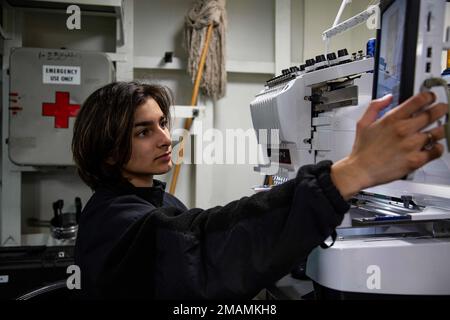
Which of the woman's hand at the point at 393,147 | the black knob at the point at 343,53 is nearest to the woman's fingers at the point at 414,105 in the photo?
the woman's hand at the point at 393,147

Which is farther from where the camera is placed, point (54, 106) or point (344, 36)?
point (344, 36)

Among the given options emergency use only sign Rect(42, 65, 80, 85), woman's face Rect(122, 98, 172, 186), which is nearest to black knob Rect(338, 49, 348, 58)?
woman's face Rect(122, 98, 172, 186)

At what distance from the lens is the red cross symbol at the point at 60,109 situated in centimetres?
177

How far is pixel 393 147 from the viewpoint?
0.44m

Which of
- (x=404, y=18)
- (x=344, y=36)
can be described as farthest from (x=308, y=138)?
(x=344, y=36)

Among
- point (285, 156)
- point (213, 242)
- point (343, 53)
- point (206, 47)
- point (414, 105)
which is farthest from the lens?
point (206, 47)

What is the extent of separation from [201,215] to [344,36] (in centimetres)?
198

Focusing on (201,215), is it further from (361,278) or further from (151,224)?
(361,278)

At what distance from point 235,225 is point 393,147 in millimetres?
232

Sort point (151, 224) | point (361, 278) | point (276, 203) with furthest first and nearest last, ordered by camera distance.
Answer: point (361, 278), point (151, 224), point (276, 203)

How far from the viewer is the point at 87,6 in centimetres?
187

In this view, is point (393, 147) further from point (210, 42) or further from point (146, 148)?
point (210, 42)

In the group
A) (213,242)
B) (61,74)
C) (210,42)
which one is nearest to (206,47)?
(210,42)

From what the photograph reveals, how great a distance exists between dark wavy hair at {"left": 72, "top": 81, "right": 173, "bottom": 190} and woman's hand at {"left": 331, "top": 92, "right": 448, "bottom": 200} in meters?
0.50
